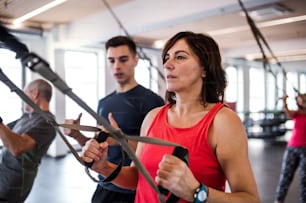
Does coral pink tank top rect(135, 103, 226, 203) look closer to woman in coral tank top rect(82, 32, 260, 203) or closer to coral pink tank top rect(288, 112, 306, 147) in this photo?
woman in coral tank top rect(82, 32, 260, 203)

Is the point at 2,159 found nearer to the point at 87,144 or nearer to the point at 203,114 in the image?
the point at 87,144

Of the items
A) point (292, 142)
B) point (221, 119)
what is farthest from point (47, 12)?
point (292, 142)

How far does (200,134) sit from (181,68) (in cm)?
10

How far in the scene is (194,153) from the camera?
1.42ft

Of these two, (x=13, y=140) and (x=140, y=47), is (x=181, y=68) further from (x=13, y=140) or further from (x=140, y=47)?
(x=140, y=47)

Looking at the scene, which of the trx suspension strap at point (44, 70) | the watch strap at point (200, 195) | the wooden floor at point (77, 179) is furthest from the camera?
the wooden floor at point (77, 179)

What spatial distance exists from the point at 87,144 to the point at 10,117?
12 cm

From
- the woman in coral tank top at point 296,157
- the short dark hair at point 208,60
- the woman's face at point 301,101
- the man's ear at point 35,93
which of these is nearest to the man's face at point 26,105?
the man's ear at point 35,93

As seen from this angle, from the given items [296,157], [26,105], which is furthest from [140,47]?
[296,157]

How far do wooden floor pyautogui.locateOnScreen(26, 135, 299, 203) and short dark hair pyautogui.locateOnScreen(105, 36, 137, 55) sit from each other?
0.27m

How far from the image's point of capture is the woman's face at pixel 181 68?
1.35 feet

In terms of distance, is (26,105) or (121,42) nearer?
(26,105)

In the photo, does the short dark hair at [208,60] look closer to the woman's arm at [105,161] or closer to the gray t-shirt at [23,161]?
the woman's arm at [105,161]

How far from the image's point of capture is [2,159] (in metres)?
0.43
